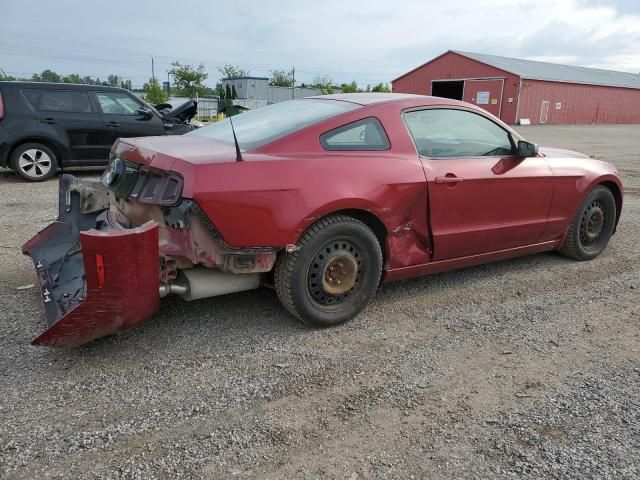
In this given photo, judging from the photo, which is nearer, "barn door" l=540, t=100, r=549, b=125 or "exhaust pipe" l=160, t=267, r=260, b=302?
"exhaust pipe" l=160, t=267, r=260, b=302

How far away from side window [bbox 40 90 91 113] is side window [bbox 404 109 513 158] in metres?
7.32

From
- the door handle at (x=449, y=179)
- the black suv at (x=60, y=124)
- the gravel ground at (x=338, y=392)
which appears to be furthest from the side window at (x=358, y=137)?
the black suv at (x=60, y=124)

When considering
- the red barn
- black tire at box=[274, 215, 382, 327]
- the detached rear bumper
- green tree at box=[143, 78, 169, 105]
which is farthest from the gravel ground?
the red barn

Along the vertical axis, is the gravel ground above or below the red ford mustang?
below

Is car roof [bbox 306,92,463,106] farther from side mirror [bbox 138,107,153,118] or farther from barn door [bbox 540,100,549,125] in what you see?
barn door [bbox 540,100,549,125]

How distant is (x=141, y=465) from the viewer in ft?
7.24

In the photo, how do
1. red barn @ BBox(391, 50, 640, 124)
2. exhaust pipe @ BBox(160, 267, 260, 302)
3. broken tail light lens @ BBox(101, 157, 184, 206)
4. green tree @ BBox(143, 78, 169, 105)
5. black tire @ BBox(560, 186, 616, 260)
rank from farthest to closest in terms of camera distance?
red barn @ BBox(391, 50, 640, 124) < green tree @ BBox(143, 78, 169, 105) < black tire @ BBox(560, 186, 616, 260) < exhaust pipe @ BBox(160, 267, 260, 302) < broken tail light lens @ BBox(101, 157, 184, 206)

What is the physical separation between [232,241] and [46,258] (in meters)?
1.56

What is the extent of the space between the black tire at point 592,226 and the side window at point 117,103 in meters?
7.85

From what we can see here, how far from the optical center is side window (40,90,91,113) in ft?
29.2

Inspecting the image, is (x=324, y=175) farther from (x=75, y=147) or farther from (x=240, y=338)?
(x=75, y=147)

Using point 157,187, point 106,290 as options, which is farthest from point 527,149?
point 106,290

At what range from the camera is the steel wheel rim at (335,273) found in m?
3.39

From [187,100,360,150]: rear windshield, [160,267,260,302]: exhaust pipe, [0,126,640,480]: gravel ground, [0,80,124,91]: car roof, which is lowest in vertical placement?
[0,126,640,480]: gravel ground
